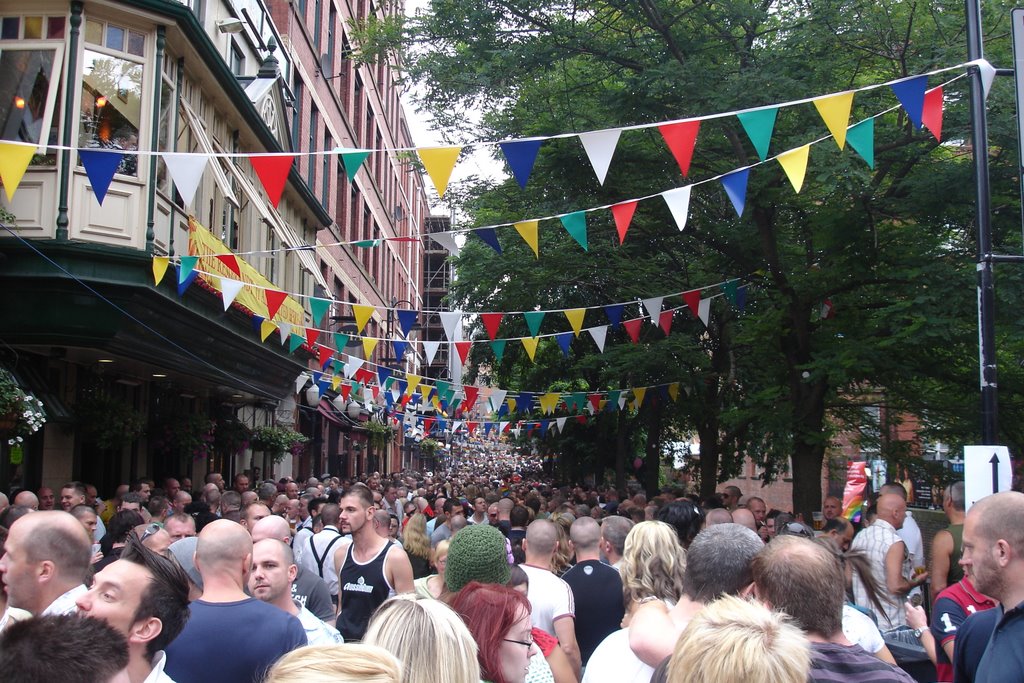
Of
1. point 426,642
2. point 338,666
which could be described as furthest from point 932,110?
point 338,666

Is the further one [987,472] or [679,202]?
[679,202]

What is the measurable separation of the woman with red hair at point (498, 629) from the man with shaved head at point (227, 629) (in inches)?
39.9

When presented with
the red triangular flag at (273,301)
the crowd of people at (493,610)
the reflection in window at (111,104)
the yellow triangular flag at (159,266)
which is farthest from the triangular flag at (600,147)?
the red triangular flag at (273,301)

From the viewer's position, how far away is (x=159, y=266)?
39.8ft

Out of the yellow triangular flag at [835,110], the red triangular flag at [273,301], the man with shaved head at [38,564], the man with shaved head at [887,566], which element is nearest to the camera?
the man with shaved head at [38,564]

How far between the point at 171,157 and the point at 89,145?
14.0 ft

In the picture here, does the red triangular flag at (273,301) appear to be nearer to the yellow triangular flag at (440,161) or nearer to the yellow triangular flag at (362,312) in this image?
the yellow triangular flag at (362,312)

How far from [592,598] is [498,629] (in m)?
2.99

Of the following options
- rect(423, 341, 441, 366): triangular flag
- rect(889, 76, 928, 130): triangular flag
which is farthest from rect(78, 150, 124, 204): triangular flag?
rect(423, 341, 441, 366): triangular flag

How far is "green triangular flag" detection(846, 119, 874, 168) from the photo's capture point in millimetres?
8211

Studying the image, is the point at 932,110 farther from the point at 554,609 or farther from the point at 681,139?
the point at 554,609

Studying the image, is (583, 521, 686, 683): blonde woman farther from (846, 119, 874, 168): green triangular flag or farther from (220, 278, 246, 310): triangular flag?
(220, 278, 246, 310): triangular flag

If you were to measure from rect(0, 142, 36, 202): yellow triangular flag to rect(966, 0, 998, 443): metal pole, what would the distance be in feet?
25.9

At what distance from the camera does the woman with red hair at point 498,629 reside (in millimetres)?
3291
